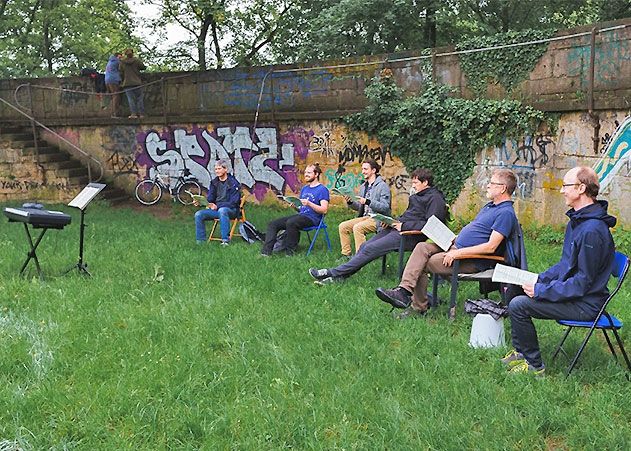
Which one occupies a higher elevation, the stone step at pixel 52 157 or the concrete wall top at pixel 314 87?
the concrete wall top at pixel 314 87

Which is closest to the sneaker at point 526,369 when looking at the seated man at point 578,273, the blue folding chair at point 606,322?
the seated man at point 578,273

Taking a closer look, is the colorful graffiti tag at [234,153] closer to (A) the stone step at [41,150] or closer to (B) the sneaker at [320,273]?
(A) the stone step at [41,150]

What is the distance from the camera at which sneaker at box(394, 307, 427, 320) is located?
6.07 meters

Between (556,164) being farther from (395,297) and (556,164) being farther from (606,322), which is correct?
(606,322)

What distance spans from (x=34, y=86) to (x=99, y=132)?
7.86ft

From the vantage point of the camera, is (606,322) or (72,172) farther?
(72,172)

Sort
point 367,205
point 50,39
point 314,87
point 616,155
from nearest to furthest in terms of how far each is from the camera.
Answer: point 367,205 → point 616,155 → point 314,87 → point 50,39

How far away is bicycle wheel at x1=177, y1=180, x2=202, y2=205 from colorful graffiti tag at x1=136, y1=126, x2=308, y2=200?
0.17m

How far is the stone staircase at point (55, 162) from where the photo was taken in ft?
51.6

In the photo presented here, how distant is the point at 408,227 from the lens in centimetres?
679

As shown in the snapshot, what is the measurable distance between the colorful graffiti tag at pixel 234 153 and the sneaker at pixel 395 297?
26.1ft

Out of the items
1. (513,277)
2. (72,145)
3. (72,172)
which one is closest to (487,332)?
(513,277)

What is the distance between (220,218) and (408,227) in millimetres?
3937

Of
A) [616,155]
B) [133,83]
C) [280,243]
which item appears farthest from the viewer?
[133,83]
